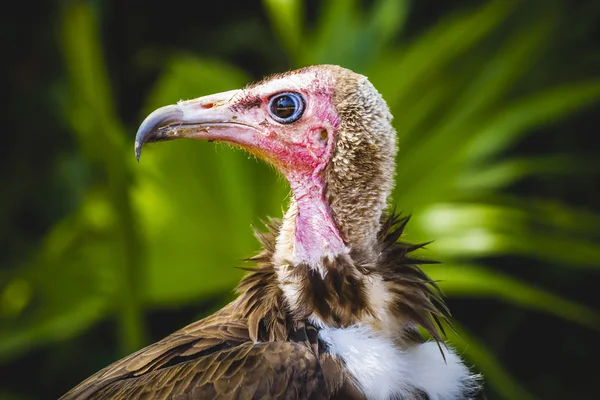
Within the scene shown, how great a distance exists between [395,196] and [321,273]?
1.24 meters

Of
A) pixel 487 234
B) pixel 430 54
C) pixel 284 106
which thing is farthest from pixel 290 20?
pixel 284 106

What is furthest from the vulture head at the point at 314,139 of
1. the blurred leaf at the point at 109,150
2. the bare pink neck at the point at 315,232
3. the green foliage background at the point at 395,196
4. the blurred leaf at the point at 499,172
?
the blurred leaf at the point at 499,172

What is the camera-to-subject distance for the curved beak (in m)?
1.44

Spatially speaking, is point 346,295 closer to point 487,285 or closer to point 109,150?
point 109,150

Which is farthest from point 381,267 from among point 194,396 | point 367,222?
point 194,396

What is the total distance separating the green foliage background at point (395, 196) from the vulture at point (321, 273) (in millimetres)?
552

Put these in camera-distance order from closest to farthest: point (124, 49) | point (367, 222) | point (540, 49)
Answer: point (367, 222)
point (540, 49)
point (124, 49)

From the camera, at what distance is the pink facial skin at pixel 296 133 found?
144 cm

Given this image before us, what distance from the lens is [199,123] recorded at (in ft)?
4.81

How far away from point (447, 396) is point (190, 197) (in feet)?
4.51

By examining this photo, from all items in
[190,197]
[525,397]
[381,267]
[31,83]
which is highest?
[31,83]

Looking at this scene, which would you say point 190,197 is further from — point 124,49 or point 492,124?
point 124,49

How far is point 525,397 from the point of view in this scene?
265 centimetres

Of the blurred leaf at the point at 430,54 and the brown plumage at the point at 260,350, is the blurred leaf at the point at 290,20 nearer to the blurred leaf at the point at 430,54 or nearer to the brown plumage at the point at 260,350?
the blurred leaf at the point at 430,54
